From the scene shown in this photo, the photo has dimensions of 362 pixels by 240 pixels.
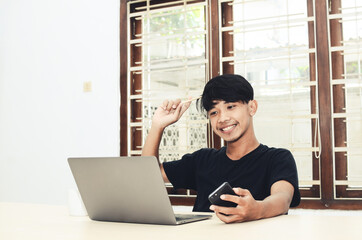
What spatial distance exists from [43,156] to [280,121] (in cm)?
187

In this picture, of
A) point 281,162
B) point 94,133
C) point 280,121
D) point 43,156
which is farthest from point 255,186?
point 43,156

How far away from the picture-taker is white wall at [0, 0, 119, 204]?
3203 millimetres

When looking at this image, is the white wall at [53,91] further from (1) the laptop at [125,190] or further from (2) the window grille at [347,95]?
(1) the laptop at [125,190]

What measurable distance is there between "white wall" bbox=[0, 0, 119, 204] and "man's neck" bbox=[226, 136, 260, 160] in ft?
4.95

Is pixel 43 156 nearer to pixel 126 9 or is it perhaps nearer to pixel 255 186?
pixel 126 9

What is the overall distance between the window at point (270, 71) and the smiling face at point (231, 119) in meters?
0.92

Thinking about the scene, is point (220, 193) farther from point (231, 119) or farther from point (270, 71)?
point (270, 71)

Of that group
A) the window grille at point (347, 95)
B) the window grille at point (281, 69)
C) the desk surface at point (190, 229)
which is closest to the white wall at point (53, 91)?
the window grille at point (281, 69)

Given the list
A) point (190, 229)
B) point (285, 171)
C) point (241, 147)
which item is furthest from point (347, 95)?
point (190, 229)

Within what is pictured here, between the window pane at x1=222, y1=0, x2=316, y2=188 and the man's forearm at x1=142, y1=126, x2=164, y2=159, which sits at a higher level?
the window pane at x1=222, y1=0, x2=316, y2=188

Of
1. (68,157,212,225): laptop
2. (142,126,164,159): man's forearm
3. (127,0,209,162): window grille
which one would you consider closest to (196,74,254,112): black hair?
(142,126,164,159): man's forearm

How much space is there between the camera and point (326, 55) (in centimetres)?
258

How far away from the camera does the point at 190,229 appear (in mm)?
1003

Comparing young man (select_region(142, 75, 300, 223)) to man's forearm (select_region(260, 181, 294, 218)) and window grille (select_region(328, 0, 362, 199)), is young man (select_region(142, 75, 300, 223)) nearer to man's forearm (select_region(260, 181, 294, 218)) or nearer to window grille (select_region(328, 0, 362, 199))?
man's forearm (select_region(260, 181, 294, 218))
